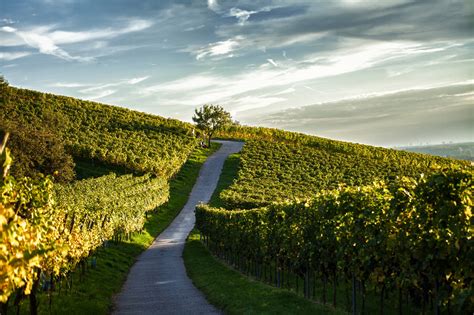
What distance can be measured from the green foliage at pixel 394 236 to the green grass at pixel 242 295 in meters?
1.59

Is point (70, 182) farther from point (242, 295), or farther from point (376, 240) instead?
point (376, 240)

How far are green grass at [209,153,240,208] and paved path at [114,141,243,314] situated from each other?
8639 millimetres

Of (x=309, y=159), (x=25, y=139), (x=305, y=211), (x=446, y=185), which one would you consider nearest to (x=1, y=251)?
(x=446, y=185)

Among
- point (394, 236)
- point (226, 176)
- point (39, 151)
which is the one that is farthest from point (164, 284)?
point (226, 176)

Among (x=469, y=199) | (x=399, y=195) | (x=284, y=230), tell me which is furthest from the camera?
(x=284, y=230)

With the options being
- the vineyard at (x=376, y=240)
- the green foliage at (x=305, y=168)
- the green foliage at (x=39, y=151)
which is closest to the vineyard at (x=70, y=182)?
the green foliage at (x=39, y=151)

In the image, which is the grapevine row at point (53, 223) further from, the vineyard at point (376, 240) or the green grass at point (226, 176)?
A: the vineyard at point (376, 240)

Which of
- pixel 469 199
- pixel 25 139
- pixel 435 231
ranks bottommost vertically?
pixel 435 231

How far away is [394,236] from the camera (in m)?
13.9

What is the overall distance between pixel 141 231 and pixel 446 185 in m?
40.9

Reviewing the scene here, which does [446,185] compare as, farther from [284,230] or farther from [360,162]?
[360,162]

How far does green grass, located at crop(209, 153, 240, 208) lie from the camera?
217ft

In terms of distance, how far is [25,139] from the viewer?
65875 mm

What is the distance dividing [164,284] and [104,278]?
11.9ft
